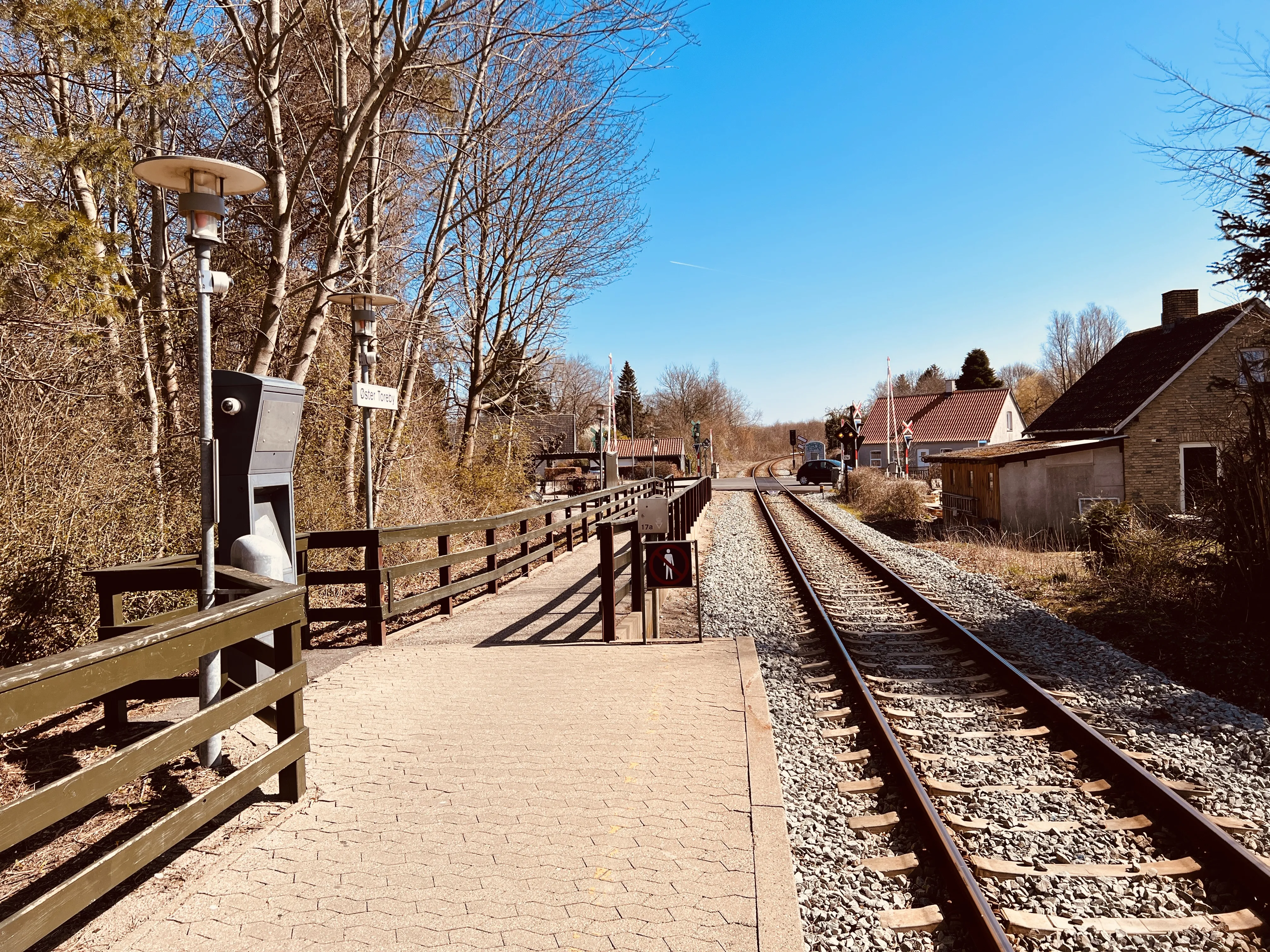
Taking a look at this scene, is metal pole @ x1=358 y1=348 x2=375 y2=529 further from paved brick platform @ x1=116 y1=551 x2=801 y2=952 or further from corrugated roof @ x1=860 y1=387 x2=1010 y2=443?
corrugated roof @ x1=860 y1=387 x2=1010 y2=443

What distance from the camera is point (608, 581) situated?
8.05 meters

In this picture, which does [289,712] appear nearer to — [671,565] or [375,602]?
[375,602]

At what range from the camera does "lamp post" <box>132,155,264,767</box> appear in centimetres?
477

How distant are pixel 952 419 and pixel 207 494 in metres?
67.9

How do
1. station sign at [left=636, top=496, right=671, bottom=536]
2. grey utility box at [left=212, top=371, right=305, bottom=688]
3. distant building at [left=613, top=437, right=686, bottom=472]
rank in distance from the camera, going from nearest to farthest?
grey utility box at [left=212, top=371, right=305, bottom=688] → station sign at [left=636, top=496, right=671, bottom=536] → distant building at [left=613, top=437, right=686, bottom=472]

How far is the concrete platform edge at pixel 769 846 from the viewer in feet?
10.2

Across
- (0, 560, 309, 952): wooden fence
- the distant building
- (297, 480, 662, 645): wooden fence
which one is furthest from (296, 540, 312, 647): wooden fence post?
the distant building

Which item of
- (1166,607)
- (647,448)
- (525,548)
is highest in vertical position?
(647,448)

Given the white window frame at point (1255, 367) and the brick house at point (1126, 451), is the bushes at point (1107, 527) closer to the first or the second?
the white window frame at point (1255, 367)

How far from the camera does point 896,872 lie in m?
3.90

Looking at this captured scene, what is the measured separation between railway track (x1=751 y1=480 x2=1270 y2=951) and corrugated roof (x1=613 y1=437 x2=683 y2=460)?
52395mm

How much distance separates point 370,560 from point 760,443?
4952 inches

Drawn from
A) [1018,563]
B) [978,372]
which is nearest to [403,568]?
[1018,563]

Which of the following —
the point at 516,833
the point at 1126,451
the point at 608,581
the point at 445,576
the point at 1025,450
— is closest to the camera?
the point at 516,833
